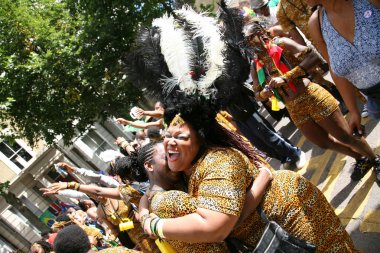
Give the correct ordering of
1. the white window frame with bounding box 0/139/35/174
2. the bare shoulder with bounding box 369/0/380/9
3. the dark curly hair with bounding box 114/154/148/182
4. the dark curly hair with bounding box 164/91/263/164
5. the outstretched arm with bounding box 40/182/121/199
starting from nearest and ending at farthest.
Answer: the bare shoulder with bounding box 369/0/380/9
the dark curly hair with bounding box 164/91/263/164
the outstretched arm with bounding box 40/182/121/199
the dark curly hair with bounding box 114/154/148/182
the white window frame with bounding box 0/139/35/174

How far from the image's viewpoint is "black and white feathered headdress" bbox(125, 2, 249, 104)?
105 inches

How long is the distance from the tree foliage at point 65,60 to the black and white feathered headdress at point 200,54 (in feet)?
42.8

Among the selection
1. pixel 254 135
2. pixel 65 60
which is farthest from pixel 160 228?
pixel 65 60

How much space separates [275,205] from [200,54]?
1.02m

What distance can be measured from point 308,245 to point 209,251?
60cm

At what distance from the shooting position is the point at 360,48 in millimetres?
2623

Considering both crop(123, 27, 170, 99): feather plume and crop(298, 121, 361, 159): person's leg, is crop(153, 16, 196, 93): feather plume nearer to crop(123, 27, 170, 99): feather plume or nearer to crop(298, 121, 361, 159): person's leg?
crop(123, 27, 170, 99): feather plume

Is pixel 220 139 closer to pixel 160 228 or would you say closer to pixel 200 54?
pixel 200 54

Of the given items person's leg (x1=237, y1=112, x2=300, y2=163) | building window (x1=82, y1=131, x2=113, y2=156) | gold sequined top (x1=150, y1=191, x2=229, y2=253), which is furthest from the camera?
building window (x1=82, y1=131, x2=113, y2=156)

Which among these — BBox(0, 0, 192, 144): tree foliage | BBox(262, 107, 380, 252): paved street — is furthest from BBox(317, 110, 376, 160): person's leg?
BBox(0, 0, 192, 144): tree foliage

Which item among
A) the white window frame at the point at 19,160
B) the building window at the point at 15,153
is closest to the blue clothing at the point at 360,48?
the white window frame at the point at 19,160

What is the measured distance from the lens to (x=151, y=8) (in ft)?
51.9

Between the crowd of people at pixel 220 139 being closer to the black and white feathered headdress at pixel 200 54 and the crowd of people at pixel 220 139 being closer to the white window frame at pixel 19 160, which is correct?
the black and white feathered headdress at pixel 200 54

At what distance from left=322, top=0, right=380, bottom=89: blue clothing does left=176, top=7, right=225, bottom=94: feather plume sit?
729mm
